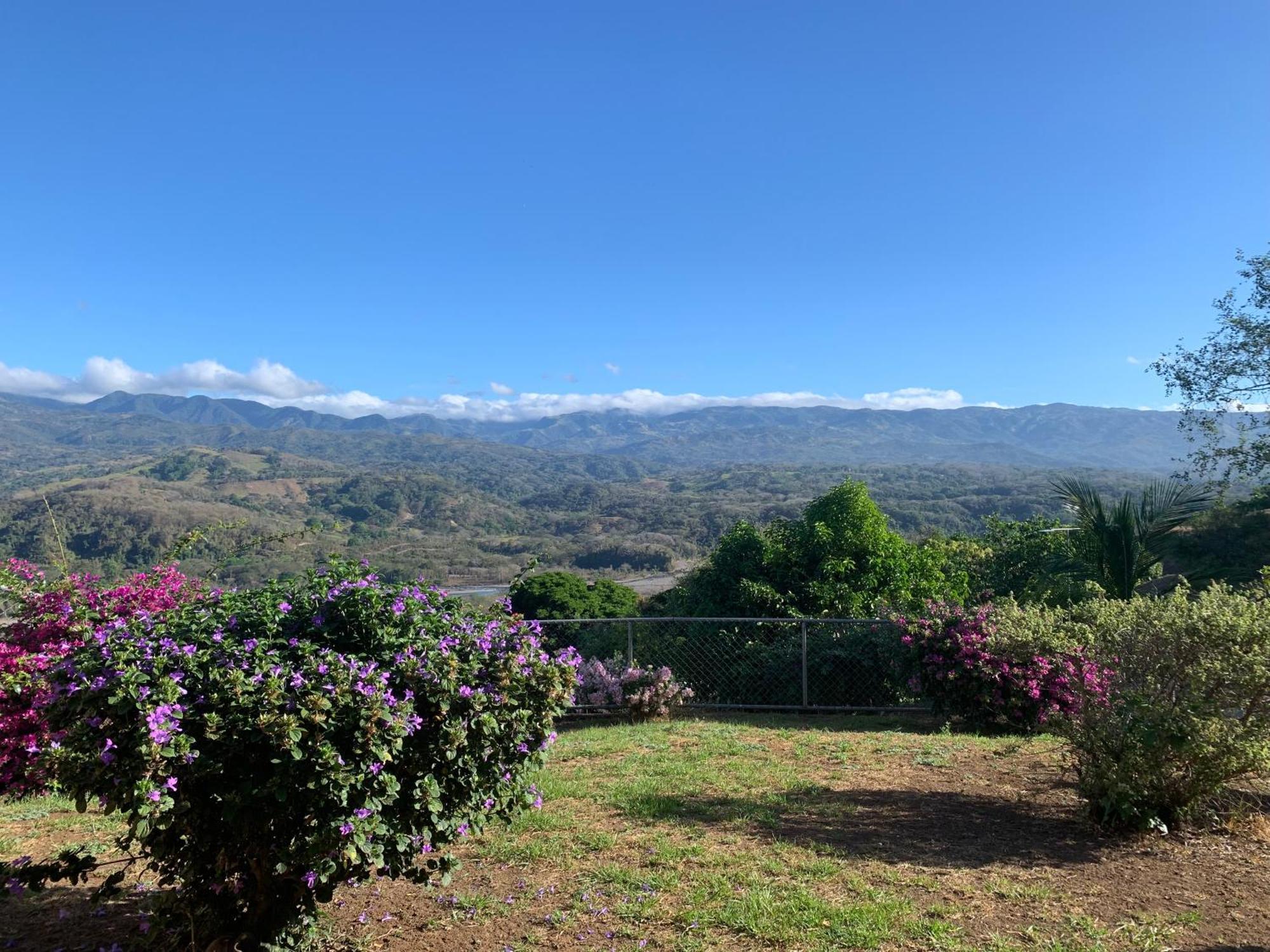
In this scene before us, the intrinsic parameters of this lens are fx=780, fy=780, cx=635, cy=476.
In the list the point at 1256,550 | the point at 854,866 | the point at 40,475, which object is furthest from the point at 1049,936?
the point at 40,475

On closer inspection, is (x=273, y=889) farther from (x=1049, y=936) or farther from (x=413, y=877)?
(x=1049, y=936)

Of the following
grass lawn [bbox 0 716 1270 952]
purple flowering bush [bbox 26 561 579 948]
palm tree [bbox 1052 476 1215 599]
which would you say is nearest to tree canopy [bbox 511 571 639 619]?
palm tree [bbox 1052 476 1215 599]

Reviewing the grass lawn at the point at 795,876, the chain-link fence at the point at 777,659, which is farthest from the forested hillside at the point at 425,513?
the grass lawn at the point at 795,876

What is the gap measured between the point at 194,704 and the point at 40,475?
23954cm

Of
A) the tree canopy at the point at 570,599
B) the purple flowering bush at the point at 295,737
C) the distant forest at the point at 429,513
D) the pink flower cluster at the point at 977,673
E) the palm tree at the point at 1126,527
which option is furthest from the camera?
the distant forest at the point at 429,513

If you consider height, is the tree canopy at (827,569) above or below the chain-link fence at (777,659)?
above

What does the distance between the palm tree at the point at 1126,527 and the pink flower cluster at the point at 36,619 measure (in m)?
11.4

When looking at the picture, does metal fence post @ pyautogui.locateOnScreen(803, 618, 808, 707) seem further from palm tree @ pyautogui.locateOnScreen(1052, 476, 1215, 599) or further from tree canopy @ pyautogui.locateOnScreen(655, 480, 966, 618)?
palm tree @ pyautogui.locateOnScreen(1052, 476, 1215, 599)

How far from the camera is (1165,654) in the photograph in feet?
15.6

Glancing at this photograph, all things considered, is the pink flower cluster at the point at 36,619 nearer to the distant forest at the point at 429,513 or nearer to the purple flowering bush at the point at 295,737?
the purple flowering bush at the point at 295,737

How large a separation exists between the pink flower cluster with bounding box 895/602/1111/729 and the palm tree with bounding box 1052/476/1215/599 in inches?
112

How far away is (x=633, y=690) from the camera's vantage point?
10.1 metres

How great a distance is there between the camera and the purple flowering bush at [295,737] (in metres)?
2.75

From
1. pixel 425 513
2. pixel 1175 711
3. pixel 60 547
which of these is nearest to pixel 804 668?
pixel 1175 711
